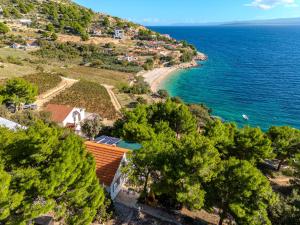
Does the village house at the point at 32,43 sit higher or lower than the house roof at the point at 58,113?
higher

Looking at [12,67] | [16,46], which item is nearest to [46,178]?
[12,67]

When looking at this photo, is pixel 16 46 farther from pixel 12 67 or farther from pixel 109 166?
pixel 109 166

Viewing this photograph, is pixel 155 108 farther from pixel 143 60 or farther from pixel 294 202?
pixel 143 60

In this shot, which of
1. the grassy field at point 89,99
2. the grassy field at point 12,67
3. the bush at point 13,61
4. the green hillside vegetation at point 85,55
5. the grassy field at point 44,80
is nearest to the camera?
the grassy field at point 89,99

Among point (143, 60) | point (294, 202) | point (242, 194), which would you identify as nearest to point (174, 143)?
point (242, 194)

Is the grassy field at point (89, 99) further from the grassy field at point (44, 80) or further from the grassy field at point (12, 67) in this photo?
the grassy field at point (12, 67)

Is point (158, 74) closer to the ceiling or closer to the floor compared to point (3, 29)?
closer to the floor

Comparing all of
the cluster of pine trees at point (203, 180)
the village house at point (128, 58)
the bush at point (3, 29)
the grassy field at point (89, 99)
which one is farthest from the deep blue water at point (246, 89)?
the bush at point (3, 29)
